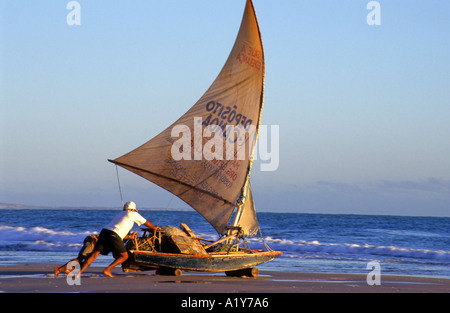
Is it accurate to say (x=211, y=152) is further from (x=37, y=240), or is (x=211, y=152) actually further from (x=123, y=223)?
(x=37, y=240)

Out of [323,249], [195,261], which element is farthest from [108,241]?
[323,249]

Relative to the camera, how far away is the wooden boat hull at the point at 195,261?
14.6 metres

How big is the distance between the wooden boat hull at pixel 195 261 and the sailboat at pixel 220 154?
22cm

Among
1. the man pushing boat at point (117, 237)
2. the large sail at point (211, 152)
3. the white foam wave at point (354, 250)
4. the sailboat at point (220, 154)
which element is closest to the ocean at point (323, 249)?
the white foam wave at point (354, 250)

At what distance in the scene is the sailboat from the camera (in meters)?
17.5

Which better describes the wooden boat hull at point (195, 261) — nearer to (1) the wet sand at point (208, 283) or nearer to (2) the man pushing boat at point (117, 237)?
(1) the wet sand at point (208, 283)

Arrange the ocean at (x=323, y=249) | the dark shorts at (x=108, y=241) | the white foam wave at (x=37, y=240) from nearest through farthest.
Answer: the dark shorts at (x=108, y=241)
the ocean at (x=323, y=249)
the white foam wave at (x=37, y=240)

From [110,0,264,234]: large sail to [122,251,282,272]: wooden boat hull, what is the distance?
1323 millimetres

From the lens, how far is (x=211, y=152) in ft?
58.6

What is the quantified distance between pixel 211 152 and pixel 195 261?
356 cm

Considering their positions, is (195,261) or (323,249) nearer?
(195,261)

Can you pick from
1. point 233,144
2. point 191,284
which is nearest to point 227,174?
point 233,144

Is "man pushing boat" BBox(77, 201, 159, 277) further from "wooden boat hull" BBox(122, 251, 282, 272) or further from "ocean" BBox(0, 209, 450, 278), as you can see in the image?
"ocean" BBox(0, 209, 450, 278)

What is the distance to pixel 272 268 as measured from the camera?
769 inches
